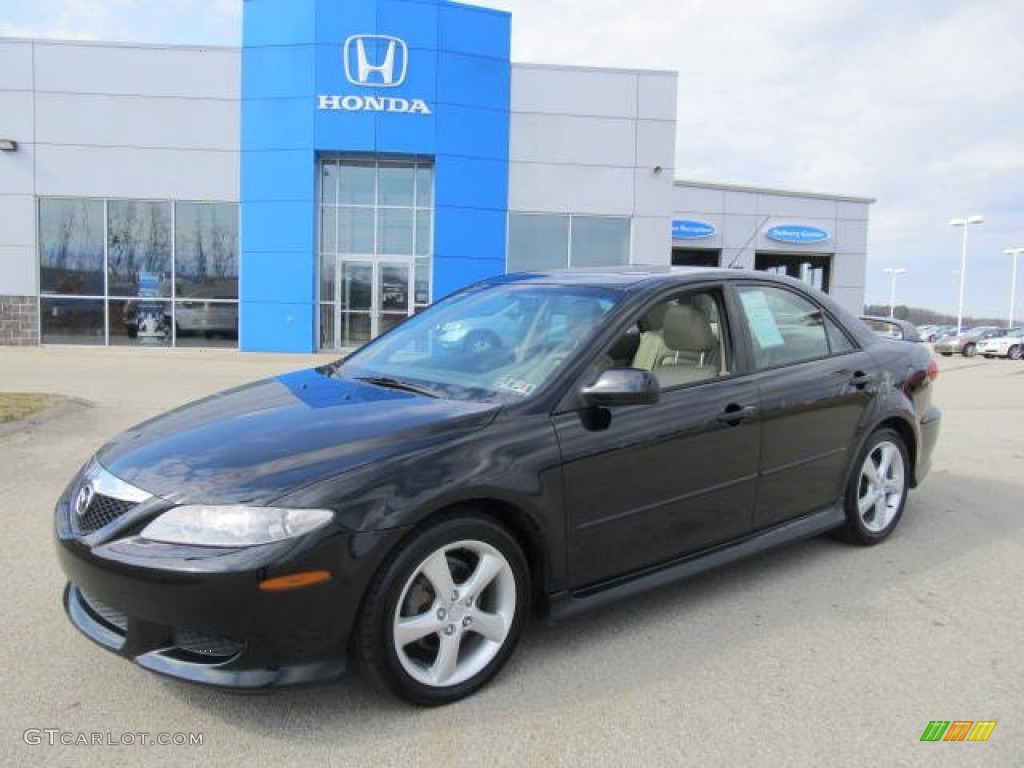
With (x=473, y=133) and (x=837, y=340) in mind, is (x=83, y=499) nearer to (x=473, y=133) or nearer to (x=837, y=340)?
(x=837, y=340)

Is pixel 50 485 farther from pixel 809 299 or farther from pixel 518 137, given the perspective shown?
pixel 518 137

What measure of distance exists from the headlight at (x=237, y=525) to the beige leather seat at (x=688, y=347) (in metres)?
1.81

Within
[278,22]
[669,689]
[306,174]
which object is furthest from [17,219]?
[669,689]

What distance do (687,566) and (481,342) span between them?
1408 millimetres

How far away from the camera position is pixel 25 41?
62.1 feet

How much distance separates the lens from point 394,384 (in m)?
3.50

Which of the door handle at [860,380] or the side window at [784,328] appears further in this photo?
the door handle at [860,380]

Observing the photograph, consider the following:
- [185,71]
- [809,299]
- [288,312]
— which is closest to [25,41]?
[185,71]

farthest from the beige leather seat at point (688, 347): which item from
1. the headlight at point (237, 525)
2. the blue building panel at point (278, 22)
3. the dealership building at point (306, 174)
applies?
the blue building panel at point (278, 22)

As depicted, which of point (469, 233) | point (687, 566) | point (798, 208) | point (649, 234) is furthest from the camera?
point (798, 208)

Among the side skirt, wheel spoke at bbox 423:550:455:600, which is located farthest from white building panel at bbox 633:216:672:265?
wheel spoke at bbox 423:550:455:600

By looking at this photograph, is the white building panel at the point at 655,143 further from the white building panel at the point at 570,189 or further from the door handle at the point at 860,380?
the door handle at the point at 860,380

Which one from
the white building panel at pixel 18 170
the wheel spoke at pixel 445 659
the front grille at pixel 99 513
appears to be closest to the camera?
the front grille at pixel 99 513

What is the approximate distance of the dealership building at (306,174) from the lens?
19188 millimetres
